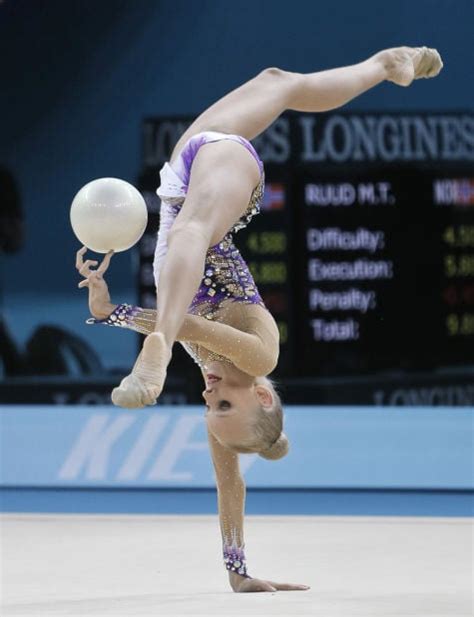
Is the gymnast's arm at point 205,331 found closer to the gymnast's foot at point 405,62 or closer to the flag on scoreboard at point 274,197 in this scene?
the gymnast's foot at point 405,62

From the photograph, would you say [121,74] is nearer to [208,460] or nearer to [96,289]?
[208,460]

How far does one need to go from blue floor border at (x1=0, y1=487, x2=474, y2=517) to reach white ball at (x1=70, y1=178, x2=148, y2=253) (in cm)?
237

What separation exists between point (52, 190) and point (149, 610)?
5.19m

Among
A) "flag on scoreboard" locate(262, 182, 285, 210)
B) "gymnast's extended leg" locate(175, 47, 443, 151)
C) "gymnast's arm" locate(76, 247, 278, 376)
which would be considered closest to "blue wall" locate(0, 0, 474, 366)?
"flag on scoreboard" locate(262, 182, 285, 210)

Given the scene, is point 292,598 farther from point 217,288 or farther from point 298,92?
point 298,92

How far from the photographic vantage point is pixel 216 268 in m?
3.97

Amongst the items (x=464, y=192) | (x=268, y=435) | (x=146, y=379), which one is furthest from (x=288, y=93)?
(x=464, y=192)

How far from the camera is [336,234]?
24.0 ft

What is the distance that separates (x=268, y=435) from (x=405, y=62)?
54.7 inches

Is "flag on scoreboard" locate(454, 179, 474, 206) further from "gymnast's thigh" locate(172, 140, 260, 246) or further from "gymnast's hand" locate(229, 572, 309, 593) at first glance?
"gymnast's hand" locate(229, 572, 309, 593)

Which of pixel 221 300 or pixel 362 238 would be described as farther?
pixel 362 238

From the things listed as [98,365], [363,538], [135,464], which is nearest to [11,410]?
[135,464]

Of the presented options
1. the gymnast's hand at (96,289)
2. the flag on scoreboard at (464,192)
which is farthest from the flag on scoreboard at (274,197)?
the gymnast's hand at (96,289)

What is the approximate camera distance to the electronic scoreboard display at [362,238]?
7.27m
